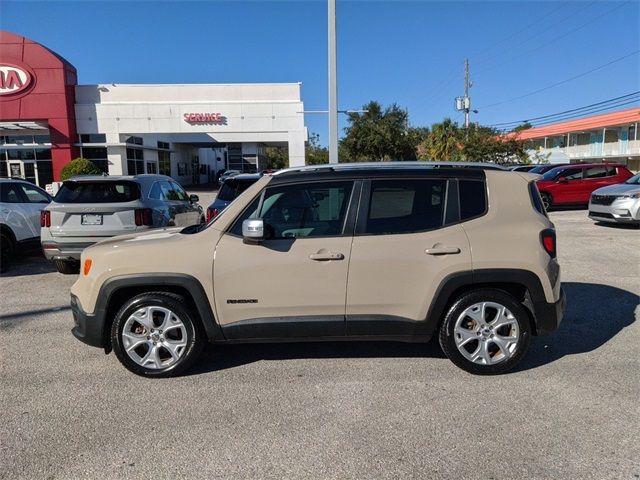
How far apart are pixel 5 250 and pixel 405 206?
26.3ft

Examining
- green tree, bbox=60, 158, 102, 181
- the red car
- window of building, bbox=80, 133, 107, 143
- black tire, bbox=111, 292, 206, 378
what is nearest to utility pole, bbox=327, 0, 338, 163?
black tire, bbox=111, 292, 206, 378

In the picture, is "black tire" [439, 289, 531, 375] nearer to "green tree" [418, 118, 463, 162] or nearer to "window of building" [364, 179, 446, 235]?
"window of building" [364, 179, 446, 235]

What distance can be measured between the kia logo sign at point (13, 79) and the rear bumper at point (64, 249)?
28639 millimetres

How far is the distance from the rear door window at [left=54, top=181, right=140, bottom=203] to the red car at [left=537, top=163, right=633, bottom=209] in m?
14.7

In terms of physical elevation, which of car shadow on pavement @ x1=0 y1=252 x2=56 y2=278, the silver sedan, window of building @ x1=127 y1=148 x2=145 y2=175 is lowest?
car shadow on pavement @ x1=0 y1=252 x2=56 y2=278

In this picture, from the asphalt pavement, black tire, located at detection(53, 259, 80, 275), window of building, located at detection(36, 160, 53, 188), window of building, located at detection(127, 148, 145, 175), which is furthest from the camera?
window of building, located at detection(127, 148, 145, 175)

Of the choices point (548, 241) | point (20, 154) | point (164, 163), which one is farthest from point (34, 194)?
point (164, 163)

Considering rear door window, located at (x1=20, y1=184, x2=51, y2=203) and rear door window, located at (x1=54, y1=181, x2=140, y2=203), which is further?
rear door window, located at (x1=20, y1=184, x2=51, y2=203)

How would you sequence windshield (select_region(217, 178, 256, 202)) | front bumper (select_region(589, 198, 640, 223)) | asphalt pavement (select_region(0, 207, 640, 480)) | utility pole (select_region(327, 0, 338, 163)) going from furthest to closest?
front bumper (select_region(589, 198, 640, 223)) < utility pole (select_region(327, 0, 338, 163)) < windshield (select_region(217, 178, 256, 202)) < asphalt pavement (select_region(0, 207, 640, 480))

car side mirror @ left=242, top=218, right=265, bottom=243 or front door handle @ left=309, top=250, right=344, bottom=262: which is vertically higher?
car side mirror @ left=242, top=218, right=265, bottom=243

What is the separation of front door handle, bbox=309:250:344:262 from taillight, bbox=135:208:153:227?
4.30 meters

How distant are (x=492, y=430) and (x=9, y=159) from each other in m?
37.0

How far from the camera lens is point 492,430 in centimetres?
321

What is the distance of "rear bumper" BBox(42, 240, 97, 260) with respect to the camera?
7.16 metres
